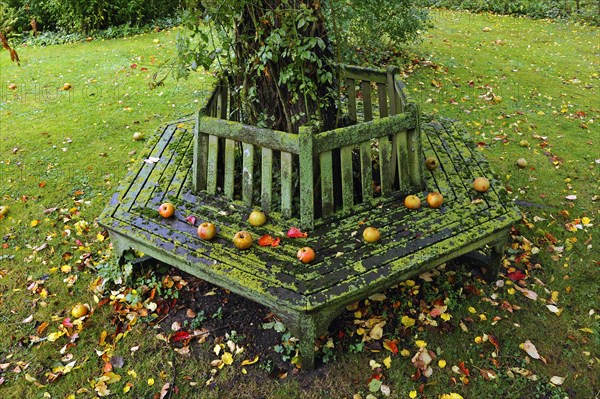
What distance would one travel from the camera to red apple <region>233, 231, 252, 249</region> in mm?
2801

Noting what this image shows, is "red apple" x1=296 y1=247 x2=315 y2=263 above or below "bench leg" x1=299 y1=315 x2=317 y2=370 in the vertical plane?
above

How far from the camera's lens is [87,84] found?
766cm

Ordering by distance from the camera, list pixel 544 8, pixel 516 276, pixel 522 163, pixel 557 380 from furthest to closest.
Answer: pixel 544 8, pixel 522 163, pixel 516 276, pixel 557 380

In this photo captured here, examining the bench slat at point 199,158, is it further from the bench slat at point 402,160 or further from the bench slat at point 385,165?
the bench slat at point 402,160

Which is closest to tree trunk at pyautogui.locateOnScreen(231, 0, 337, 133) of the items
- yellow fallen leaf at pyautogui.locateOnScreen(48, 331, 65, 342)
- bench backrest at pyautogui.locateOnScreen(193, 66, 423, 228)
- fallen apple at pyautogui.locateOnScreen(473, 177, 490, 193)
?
bench backrest at pyautogui.locateOnScreen(193, 66, 423, 228)

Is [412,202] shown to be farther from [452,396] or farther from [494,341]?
[452,396]

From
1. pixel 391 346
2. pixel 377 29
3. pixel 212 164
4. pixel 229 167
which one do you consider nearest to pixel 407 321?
pixel 391 346

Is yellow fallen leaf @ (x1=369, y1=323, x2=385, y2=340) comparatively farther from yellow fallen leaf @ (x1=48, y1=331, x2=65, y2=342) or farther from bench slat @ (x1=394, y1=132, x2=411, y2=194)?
yellow fallen leaf @ (x1=48, y1=331, x2=65, y2=342)

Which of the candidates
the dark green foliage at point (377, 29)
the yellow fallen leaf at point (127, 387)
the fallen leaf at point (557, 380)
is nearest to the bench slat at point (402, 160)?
the fallen leaf at point (557, 380)

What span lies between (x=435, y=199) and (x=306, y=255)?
105 cm

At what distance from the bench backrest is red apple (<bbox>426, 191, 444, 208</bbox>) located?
177 millimetres

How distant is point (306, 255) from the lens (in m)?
2.69

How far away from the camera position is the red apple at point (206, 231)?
2.88 m

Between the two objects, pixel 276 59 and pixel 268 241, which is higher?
pixel 276 59
